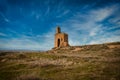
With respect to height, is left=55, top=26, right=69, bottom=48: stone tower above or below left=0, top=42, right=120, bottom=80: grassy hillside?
above

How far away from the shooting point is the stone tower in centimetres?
4969

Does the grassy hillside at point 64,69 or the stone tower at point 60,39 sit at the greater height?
the stone tower at point 60,39

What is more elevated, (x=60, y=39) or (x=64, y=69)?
(x=60, y=39)

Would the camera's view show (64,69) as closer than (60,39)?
Yes

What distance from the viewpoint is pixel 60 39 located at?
2000 inches

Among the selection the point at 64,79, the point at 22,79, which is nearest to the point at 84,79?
the point at 64,79

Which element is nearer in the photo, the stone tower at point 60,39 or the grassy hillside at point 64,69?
the grassy hillside at point 64,69

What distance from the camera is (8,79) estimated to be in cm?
1012

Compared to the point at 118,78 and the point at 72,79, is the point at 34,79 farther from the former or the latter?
the point at 118,78

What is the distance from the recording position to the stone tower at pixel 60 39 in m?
49.7

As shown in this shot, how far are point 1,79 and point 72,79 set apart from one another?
5.95m

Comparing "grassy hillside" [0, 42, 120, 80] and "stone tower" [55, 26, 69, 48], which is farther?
"stone tower" [55, 26, 69, 48]

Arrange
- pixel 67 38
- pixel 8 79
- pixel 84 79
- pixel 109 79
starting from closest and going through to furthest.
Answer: pixel 109 79 → pixel 84 79 → pixel 8 79 → pixel 67 38

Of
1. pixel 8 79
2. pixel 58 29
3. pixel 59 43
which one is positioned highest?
pixel 58 29
